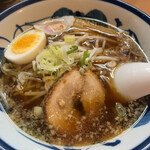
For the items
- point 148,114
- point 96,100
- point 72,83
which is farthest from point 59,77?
point 148,114

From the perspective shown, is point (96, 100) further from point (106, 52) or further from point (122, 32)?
point (122, 32)

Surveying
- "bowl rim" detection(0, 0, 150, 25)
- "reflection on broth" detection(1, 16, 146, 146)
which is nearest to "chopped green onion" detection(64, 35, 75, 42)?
"reflection on broth" detection(1, 16, 146, 146)

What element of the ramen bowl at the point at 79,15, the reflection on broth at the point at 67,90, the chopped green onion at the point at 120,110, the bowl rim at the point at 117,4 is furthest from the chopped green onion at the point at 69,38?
the chopped green onion at the point at 120,110

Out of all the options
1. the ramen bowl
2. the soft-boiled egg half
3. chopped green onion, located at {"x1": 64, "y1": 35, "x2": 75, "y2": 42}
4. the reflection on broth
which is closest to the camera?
the ramen bowl

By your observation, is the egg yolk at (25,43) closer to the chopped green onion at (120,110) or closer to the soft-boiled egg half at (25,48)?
the soft-boiled egg half at (25,48)

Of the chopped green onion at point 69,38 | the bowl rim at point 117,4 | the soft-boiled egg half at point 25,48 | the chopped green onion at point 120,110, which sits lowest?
the chopped green onion at point 120,110

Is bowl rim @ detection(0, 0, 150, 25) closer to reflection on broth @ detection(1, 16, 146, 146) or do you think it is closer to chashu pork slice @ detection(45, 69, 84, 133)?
reflection on broth @ detection(1, 16, 146, 146)

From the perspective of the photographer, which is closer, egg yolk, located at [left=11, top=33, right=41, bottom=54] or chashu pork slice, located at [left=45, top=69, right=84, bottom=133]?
chashu pork slice, located at [left=45, top=69, right=84, bottom=133]

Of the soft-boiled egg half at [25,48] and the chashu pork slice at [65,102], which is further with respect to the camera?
the soft-boiled egg half at [25,48]
